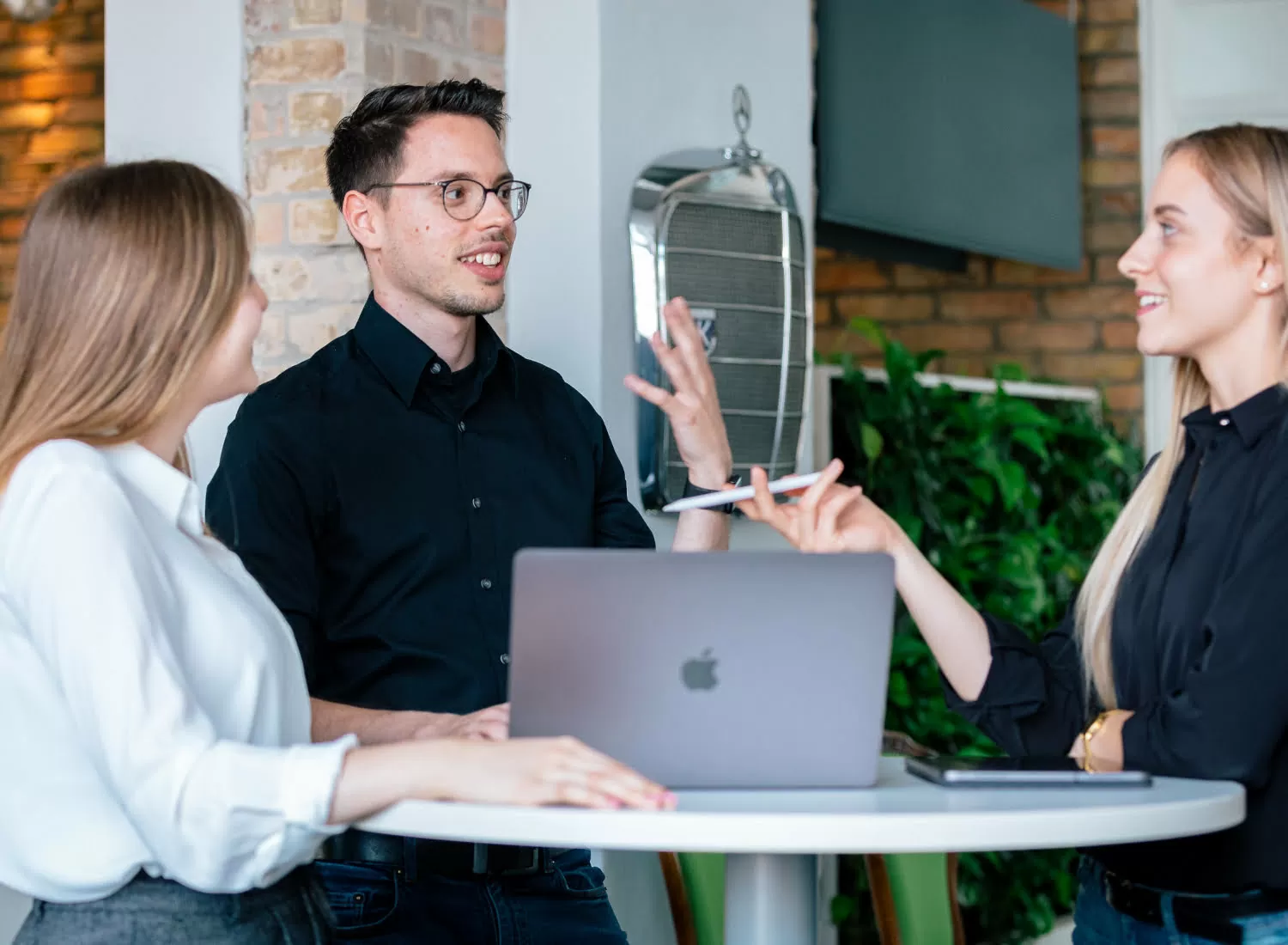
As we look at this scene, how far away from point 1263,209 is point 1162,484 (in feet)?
1.13

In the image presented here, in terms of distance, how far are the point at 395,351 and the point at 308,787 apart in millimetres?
1069

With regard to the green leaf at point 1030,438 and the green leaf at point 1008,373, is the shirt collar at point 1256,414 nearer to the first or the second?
the green leaf at point 1030,438

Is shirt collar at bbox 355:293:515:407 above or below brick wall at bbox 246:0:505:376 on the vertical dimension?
below

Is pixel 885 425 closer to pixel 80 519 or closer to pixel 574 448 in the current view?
pixel 574 448

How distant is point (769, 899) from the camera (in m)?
1.56

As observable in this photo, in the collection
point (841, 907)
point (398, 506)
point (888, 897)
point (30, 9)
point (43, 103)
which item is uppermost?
point (30, 9)

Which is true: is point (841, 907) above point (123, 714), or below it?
below

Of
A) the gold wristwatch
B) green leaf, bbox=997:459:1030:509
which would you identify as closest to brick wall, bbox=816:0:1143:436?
green leaf, bbox=997:459:1030:509

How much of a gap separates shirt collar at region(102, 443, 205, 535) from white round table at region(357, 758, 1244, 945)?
1.14ft

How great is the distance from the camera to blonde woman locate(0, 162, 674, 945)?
1327 millimetres

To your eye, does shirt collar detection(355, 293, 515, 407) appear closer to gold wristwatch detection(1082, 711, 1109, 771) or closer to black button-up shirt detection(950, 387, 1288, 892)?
black button-up shirt detection(950, 387, 1288, 892)

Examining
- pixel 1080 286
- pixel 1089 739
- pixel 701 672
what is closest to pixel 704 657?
pixel 701 672

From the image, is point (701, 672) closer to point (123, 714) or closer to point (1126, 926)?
point (123, 714)

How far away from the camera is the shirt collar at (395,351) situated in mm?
2314
